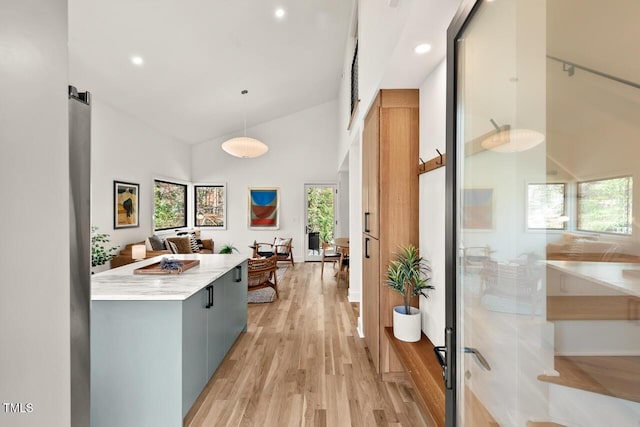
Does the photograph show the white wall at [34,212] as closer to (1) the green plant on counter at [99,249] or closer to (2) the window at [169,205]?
(1) the green plant on counter at [99,249]

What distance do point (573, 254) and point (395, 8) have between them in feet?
6.02

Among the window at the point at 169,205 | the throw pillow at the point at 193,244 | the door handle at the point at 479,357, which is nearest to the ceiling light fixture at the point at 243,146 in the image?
the window at the point at 169,205

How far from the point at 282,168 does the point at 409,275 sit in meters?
6.22

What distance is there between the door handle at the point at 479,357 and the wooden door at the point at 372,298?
1453 millimetres

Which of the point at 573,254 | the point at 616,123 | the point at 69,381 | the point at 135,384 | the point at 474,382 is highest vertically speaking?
the point at 616,123

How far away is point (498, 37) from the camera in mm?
820

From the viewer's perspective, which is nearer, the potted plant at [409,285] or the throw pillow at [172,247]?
the potted plant at [409,285]

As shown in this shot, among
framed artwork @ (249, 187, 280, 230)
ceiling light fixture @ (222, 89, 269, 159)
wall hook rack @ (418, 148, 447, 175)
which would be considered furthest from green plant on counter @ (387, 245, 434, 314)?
framed artwork @ (249, 187, 280, 230)

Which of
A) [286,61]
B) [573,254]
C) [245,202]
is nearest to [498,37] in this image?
[573,254]

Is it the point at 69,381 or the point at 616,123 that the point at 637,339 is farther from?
A: the point at 69,381

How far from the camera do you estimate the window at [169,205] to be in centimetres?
647

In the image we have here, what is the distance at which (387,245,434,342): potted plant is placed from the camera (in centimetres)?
215

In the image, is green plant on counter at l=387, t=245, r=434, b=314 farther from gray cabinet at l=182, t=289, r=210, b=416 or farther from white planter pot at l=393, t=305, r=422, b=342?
gray cabinet at l=182, t=289, r=210, b=416

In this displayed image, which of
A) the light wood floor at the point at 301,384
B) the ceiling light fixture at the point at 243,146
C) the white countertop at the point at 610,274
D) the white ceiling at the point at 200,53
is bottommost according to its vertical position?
the light wood floor at the point at 301,384
